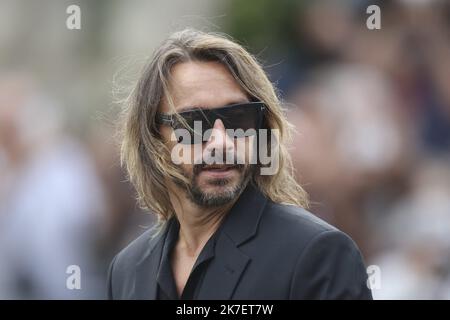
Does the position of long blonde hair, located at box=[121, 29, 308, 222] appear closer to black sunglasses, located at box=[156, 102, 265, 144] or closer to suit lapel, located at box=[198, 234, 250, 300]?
black sunglasses, located at box=[156, 102, 265, 144]

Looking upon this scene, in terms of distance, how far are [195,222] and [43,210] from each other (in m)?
3.67

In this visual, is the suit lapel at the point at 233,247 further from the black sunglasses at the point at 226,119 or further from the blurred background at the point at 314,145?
the blurred background at the point at 314,145

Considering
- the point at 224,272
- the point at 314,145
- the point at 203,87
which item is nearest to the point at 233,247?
the point at 224,272

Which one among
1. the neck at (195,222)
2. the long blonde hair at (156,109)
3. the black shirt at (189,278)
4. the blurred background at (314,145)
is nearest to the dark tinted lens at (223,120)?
the long blonde hair at (156,109)

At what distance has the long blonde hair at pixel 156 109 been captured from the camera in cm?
320

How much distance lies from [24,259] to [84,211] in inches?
20.5

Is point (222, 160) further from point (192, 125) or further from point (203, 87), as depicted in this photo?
point (203, 87)

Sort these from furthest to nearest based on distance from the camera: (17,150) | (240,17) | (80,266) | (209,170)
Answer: (240,17) < (17,150) < (80,266) < (209,170)

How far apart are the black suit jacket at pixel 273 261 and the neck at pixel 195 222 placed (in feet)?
0.22

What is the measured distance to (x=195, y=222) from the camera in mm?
3189

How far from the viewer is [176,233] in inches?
130

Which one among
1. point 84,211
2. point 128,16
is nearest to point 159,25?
point 128,16

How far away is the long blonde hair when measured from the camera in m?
3.20
